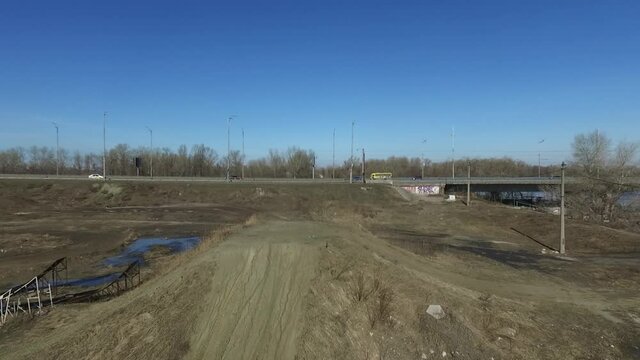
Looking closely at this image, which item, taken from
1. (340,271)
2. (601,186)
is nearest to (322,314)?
(340,271)

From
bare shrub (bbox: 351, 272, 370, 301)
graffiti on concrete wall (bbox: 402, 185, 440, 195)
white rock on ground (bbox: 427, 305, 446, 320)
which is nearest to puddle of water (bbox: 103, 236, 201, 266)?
bare shrub (bbox: 351, 272, 370, 301)

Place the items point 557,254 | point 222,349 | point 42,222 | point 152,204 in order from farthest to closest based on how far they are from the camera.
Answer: point 152,204 < point 42,222 < point 557,254 < point 222,349

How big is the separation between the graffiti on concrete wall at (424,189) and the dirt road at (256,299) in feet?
283

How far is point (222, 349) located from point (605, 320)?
12.5 m

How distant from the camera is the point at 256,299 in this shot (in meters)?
12.2

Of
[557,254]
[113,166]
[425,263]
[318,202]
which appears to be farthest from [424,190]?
[113,166]

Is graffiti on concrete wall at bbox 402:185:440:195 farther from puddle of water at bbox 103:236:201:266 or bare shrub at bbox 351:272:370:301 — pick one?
bare shrub at bbox 351:272:370:301

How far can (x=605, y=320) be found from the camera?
1605 centimetres

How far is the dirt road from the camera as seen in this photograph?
1060 centimetres

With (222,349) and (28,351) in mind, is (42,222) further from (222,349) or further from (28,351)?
(222,349)

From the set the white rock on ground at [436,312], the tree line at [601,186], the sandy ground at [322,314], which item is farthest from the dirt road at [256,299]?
the tree line at [601,186]

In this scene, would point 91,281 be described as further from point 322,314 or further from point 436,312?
point 436,312

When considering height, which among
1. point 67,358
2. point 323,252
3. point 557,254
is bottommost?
point 557,254

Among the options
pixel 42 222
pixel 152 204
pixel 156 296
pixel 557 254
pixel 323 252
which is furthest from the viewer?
pixel 152 204
